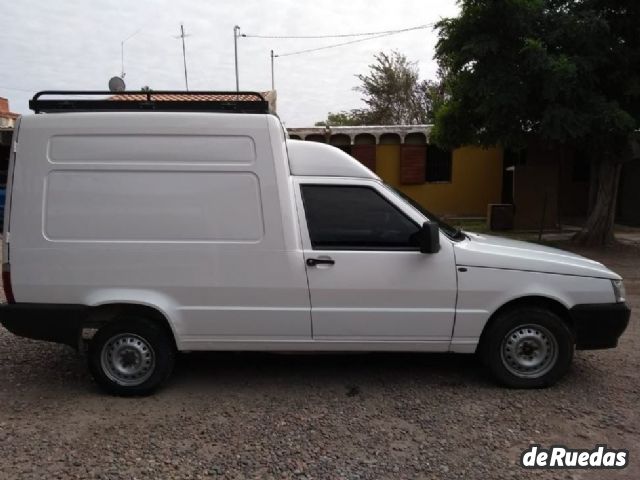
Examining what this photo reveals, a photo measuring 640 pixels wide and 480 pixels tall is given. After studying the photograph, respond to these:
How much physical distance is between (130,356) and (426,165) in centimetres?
1566

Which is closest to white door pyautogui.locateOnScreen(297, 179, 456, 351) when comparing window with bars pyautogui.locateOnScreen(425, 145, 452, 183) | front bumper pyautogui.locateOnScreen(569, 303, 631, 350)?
front bumper pyautogui.locateOnScreen(569, 303, 631, 350)

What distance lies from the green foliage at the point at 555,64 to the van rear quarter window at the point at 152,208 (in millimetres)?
7060

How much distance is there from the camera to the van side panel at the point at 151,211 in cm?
394

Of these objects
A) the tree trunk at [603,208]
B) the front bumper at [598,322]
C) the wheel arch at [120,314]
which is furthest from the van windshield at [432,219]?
the tree trunk at [603,208]

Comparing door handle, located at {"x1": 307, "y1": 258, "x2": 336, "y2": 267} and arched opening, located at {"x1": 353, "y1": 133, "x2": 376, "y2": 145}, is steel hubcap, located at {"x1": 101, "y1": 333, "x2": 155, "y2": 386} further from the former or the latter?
arched opening, located at {"x1": 353, "y1": 133, "x2": 376, "y2": 145}

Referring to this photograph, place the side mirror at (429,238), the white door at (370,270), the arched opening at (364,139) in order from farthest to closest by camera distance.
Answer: the arched opening at (364,139), the white door at (370,270), the side mirror at (429,238)

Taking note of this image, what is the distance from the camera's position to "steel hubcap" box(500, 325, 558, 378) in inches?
162

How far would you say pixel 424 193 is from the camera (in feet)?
61.0

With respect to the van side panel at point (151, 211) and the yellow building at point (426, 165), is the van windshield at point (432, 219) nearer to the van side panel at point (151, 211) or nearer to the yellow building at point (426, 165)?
the van side panel at point (151, 211)

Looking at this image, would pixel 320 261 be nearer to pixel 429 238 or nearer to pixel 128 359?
pixel 429 238

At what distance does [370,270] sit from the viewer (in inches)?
157

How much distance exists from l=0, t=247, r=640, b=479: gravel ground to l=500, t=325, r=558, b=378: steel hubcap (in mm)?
184

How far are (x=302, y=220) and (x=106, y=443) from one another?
2.03 metres

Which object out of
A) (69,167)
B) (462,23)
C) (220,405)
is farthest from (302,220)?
(462,23)
